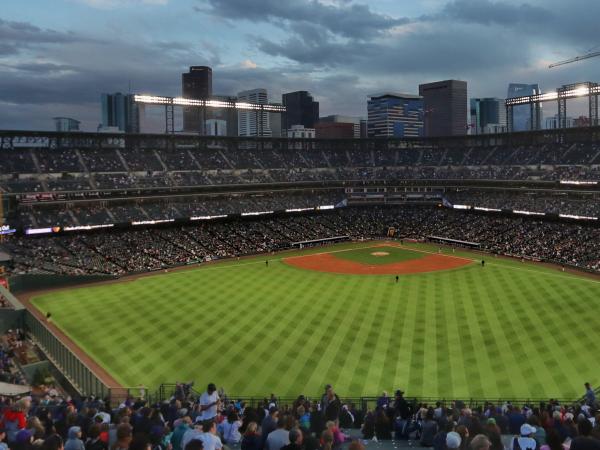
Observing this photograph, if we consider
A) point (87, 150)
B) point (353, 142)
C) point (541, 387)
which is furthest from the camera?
point (353, 142)

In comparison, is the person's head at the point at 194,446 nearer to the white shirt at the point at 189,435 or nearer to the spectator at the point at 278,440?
the white shirt at the point at 189,435

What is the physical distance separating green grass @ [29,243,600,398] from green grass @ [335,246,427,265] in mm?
9075

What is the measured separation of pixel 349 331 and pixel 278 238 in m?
39.2

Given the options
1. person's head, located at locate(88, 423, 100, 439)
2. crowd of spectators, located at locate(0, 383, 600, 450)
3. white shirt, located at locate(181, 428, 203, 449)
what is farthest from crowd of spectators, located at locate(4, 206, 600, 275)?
white shirt, located at locate(181, 428, 203, 449)

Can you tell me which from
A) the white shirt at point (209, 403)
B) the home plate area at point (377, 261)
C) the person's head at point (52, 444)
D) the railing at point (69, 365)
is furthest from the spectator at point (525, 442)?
the home plate area at point (377, 261)

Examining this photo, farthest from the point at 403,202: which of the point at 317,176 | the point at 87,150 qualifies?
the point at 87,150

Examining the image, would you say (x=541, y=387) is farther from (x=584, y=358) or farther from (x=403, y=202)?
(x=403, y=202)

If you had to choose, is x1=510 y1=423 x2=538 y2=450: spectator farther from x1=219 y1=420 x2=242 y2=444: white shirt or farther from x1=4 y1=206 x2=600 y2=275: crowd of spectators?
x1=4 y1=206 x2=600 y2=275: crowd of spectators

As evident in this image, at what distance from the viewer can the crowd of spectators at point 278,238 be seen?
2138 inches

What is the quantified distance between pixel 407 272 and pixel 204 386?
106 feet

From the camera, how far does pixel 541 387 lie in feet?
80.8

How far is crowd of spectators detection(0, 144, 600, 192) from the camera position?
63500 millimetres

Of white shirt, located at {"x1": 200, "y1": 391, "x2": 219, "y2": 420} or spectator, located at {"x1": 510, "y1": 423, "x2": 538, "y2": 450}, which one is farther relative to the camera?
white shirt, located at {"x1": 200, "y1": 391, "x2": 219, "y2": 420}

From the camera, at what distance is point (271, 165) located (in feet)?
280
